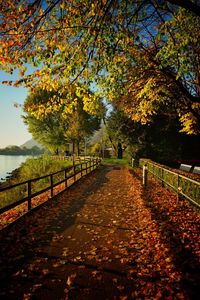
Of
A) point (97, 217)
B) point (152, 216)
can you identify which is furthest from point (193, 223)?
point (97, 217)

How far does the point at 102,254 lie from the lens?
595 centimetres

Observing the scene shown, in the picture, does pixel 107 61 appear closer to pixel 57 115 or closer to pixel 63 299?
pixel 63 299

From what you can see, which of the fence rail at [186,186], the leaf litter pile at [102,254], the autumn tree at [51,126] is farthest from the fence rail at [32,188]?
the autumn tree at [51,126]

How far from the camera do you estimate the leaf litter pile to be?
14.6 feet

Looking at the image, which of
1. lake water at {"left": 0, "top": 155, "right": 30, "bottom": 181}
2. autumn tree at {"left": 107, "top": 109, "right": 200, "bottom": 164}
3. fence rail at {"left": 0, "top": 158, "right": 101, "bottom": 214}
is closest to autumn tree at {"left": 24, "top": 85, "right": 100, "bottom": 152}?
lake water at {"left": 0, "top": 155, "right": 30, "bottom": 181}

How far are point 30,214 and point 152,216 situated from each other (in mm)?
4431

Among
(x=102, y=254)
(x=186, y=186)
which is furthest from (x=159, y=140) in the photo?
(x=102, y=254)

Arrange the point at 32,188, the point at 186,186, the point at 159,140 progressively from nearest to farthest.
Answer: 1. the point at 186,186
2. the point at 32,188
3. the point at 159,140

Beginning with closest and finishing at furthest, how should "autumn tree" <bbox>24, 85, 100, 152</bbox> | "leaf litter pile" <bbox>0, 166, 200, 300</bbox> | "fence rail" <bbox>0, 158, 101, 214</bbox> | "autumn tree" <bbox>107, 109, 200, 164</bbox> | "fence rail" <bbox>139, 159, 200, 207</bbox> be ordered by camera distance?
"leaf litter pile" <bbox>0, 166, 200, 300</bbox> < "fence rail" <bbox>0, 158, 101, 214</bbox> < "fence rail" <bbox>139, 159, 200, 207</bbox> < "autumn tree" <bbox>107, 109, 200, 164</bbox> < "autumn tree" <bbox>24, 85, 100, 152</bbox>

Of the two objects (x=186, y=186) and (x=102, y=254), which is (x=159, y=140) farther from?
(x=102, y=254)

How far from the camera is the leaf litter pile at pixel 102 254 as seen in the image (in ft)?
14.6

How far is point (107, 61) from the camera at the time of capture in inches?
347

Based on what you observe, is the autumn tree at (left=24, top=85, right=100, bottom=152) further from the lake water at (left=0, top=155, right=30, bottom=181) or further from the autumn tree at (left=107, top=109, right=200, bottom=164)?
the autumn tree at (left=107, top=109, right=200, bottom=164)

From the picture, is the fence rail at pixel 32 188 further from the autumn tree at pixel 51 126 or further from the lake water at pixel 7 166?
the autumn tree at pixel 51 126
